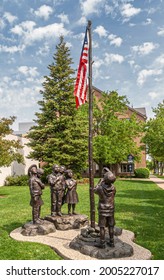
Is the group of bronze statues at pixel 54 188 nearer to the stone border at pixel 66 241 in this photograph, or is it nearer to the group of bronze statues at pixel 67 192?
the group of bronze statues at pixel 67 192

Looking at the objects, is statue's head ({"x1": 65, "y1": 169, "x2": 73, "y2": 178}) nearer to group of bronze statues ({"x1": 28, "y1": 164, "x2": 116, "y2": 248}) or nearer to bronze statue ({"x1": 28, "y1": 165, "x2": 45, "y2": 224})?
group of bronze statues ({"x1": 28, "y1": 164, "x2": 116, "y2": 248})

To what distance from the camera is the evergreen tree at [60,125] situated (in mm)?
26906

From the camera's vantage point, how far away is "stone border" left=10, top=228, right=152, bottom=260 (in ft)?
23.8

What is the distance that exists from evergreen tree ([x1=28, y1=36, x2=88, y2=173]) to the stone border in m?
16.7

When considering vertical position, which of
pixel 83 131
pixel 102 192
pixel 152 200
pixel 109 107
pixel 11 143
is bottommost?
pixel 152 200

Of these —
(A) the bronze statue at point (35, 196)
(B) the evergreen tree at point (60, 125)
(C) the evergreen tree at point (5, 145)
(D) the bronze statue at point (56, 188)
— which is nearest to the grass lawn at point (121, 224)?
(A) the bronze statue at point (35, 196)

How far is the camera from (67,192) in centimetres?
1104

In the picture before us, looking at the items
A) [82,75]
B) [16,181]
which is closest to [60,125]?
[16,181]

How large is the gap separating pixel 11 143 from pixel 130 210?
9946mm

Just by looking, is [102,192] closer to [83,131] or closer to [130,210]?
[130,210]

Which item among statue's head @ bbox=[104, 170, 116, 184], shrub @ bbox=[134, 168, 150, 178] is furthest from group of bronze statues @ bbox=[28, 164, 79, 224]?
shrub @ bbox=[134, 168, 150, 178]

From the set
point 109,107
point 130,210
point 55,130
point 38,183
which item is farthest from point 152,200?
point 109,107
